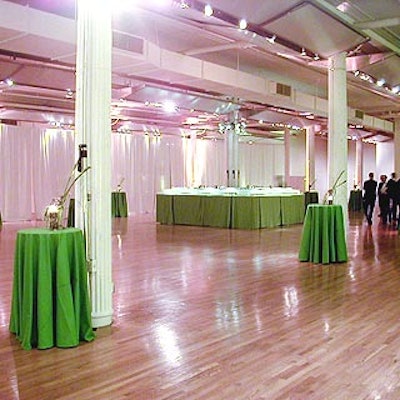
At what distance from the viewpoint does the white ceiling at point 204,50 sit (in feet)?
21.9

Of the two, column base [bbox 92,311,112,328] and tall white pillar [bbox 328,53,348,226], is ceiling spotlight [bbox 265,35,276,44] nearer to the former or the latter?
tall white pillar [bbox 328,53,348,226]

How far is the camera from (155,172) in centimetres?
1973

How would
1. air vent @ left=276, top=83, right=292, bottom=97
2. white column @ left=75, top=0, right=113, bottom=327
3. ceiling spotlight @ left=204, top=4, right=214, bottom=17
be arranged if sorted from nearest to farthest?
white column @ left=75, top=0, right=113, bottom=327, ceiling spotlight @ left=204, top=4, right=214, bottom=17, air vent @ left=276, top=83, right=292, bottom=97

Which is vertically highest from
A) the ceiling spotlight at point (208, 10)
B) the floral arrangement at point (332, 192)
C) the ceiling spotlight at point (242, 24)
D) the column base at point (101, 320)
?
the ceiling spotlight at point (208, 10)

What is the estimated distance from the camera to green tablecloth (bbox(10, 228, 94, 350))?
385 cm

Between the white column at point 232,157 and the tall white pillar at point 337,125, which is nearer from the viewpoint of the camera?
the tall white pillar at point 337,125

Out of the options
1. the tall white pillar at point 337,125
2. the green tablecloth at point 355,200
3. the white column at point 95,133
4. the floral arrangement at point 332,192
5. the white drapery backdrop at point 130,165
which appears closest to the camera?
the white column at point 95,133

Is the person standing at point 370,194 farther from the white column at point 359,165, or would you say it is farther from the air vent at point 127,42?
the white column at point 359,165

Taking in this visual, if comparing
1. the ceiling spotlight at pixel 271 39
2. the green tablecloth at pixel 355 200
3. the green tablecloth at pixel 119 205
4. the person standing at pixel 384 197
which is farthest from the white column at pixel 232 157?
the green tablecloth at pixel 355 200

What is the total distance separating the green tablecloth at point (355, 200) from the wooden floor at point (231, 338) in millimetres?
13537

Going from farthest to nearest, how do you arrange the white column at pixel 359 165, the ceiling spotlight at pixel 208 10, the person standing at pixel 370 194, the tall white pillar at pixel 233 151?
the white column at pixel 359 165
the tall white pillar at pixel 233 151
the person standing at pixel 370 194
the ceiling spotlight at pixel 208 10

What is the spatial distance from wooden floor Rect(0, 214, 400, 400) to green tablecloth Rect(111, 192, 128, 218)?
912cm

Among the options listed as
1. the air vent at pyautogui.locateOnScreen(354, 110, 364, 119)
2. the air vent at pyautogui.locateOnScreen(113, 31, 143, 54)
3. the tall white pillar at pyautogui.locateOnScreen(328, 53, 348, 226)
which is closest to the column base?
the air vent at pyautogui.locateOnScreen(113, 31, 143, 54)

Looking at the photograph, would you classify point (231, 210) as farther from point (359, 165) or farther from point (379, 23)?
point (359, 165)
